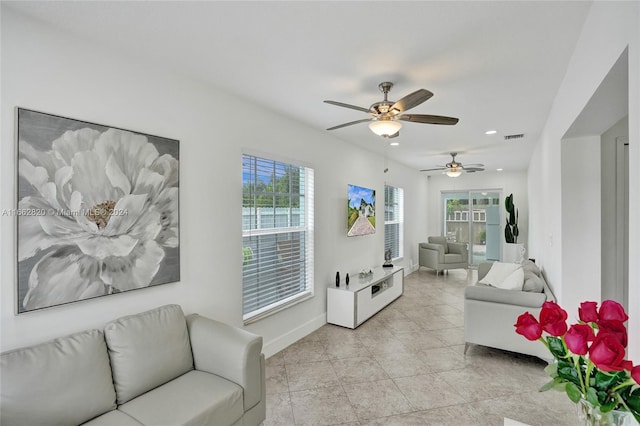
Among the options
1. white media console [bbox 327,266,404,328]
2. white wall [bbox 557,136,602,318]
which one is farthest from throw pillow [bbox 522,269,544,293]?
white media console [bbox 327,266,404,328]

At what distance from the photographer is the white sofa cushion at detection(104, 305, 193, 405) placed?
1.85 m

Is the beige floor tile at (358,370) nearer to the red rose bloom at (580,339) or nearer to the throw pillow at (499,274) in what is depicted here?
the throw pillow at (499,274)

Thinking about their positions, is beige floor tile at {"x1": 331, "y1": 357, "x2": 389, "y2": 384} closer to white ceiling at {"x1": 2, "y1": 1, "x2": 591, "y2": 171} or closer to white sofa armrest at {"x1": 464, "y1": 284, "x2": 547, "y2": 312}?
white sofa armrest at {"x1": 464, "y1": 284, "x2": 547, "y2": 312}

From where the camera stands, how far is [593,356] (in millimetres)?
848

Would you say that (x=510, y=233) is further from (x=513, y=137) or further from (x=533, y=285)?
(x=533, y=285)

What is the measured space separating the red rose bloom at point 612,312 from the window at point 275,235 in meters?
2.65

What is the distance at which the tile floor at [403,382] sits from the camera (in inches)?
91.0

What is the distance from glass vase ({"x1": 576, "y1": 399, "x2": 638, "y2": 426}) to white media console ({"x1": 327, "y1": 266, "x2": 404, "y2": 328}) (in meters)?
3.09

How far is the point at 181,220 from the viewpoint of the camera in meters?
2.48

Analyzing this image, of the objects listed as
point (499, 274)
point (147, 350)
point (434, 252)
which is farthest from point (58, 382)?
point (434, 252)

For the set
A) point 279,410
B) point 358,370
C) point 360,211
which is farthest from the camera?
point 360,211

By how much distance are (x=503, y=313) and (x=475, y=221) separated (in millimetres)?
5768

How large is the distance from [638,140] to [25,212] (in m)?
2.73

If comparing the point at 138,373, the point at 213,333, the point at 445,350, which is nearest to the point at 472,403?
the point at 445,350
